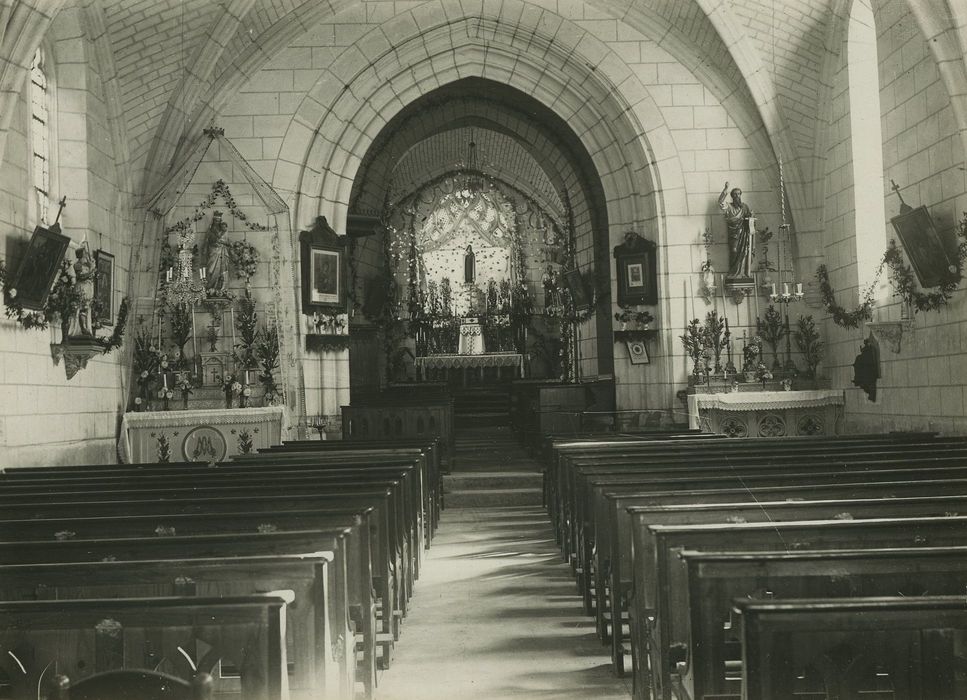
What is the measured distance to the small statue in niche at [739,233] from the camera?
1343 centimetres

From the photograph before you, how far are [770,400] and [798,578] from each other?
33.1ft

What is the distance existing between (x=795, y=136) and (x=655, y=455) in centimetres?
808

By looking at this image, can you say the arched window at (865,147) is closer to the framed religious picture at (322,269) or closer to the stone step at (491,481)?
the stone step at (491,481)

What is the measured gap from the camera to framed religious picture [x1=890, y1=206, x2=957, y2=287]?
9445mm

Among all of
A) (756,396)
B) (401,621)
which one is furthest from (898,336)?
(401,621)

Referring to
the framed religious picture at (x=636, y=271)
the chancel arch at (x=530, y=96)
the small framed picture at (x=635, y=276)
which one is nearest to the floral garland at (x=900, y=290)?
the chancel arch at (x=530, y=96)

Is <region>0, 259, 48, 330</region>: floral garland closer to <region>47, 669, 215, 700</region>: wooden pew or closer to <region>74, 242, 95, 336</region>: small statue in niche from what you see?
<region>74, 242, 95, 336</region>: small statue in niche

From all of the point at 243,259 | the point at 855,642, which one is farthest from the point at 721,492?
the point at 243,259

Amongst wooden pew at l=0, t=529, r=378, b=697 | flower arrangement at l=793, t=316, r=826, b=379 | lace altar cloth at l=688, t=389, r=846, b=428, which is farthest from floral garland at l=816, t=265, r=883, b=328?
wooden pew at l=0, t=529, r=378, b=697

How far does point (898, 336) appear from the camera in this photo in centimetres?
1070

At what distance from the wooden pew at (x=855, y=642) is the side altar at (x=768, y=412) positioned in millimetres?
10357

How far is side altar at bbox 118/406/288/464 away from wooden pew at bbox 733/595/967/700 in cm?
1036

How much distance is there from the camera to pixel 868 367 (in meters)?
11.6

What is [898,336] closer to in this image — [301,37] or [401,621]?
[401,621]
